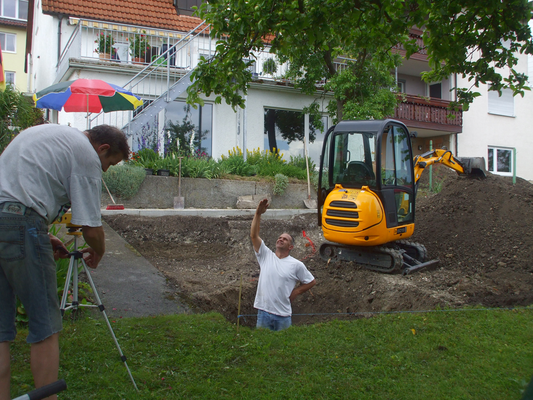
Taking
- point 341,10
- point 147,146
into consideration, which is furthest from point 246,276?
point 147,146

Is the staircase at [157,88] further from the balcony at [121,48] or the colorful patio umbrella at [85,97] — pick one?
the colorful patio umbrella at [85,97]

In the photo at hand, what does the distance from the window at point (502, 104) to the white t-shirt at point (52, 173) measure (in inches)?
891

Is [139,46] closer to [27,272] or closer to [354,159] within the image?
[354,159]

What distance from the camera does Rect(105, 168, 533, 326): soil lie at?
6.68 m

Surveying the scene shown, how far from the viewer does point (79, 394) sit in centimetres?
314

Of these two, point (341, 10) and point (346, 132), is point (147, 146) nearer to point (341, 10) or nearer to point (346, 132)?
point (346, 132)

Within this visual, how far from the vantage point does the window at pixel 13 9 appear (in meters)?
35.0

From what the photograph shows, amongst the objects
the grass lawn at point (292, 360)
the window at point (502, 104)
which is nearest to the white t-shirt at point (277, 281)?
the grass lawn at point (292, 360)

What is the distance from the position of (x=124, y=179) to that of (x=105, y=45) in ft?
16.7

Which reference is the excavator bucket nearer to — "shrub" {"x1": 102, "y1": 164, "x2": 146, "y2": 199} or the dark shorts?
"shrub" {"x1": 102, "y1": 164, "x2": 146, "y2": 199}

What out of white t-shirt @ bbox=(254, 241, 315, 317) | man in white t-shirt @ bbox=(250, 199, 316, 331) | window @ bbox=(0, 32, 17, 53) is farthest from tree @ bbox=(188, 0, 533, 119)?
window @ bbox=(0, 32, 17, 53)

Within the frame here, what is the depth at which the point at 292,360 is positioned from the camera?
3.81 meters

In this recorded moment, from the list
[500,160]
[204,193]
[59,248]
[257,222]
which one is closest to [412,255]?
[257,222]

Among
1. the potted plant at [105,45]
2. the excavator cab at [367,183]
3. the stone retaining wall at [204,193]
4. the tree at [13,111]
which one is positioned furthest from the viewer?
the potted plant at [105,45]
